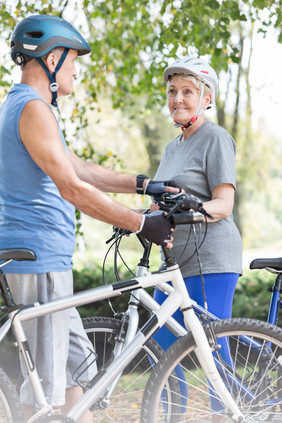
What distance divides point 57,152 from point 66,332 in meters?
0.77

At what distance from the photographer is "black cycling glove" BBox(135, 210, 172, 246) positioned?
2467mm

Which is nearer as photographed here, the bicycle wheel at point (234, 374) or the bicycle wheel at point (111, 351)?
the bicycle wheel at point (234, 374)

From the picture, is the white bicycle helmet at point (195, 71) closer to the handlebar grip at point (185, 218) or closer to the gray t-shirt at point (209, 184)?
the gray t-shirt at point (209, 184)

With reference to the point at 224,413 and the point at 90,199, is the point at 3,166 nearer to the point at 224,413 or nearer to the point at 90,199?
the point at 90,199

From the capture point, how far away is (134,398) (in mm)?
3586

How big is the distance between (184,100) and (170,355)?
4.06 ft

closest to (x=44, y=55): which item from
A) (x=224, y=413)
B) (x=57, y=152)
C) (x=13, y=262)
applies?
(x=57, y=152)

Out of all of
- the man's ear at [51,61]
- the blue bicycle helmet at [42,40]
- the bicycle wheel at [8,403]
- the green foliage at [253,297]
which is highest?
the blue bicycle helmet at [42,40]

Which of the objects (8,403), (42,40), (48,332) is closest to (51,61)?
(42,40)

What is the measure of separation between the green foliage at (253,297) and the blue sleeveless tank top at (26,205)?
4035mm

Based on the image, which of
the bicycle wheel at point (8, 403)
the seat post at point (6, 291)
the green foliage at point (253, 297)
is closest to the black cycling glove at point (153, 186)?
the seat post at point (6, 291)

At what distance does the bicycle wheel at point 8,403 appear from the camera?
2.42 meters

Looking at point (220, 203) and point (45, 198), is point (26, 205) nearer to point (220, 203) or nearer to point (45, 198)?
point (45, 198)

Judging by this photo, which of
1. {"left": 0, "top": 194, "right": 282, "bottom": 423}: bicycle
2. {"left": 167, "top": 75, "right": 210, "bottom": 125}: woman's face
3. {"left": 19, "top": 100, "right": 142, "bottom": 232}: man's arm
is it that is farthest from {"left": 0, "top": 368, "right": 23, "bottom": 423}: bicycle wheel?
{"left": 167, "top": 75, "right": 210, "bottom": 125}: woman's face
